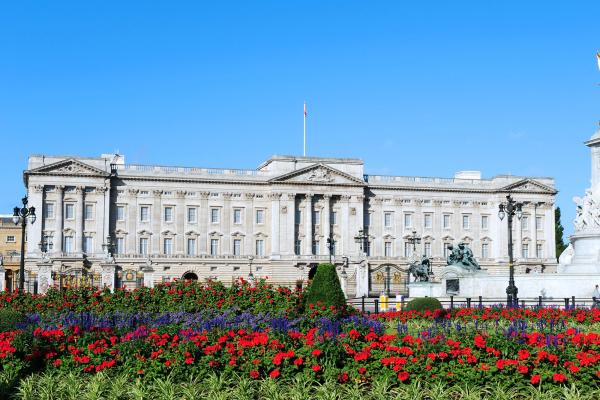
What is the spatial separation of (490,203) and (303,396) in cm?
8594

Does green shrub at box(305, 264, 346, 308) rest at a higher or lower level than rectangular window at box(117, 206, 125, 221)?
lower

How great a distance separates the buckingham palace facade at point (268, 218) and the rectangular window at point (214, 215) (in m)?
0.11

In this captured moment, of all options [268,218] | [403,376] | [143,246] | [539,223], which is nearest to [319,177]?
[268,218]

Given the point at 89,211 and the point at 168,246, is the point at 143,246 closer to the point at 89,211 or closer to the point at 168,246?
the point at 168,246

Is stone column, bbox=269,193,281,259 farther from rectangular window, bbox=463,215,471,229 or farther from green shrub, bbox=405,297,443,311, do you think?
green shrub, bbox=405,297,443,311

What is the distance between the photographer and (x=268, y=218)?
290 ft

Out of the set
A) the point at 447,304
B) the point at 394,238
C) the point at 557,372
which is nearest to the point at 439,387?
the point at 557,372

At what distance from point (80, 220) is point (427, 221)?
124 feet

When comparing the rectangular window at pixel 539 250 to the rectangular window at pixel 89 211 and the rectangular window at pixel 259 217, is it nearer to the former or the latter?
the rectangular window at pixel 259 217

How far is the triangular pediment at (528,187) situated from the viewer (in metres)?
94.5

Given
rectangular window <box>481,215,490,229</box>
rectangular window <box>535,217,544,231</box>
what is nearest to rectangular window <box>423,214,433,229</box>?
rectangular window <box>481,215,490,229</box>

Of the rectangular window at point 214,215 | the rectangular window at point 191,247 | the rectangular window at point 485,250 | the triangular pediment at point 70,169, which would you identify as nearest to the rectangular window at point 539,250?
the rectangular window at point 485,250

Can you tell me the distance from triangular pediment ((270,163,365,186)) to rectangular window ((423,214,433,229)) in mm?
9143

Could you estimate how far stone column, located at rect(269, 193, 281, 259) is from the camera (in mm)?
86375
